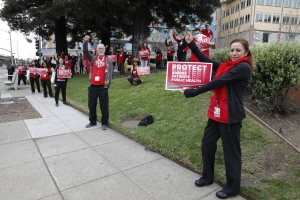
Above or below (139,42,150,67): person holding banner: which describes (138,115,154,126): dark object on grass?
below

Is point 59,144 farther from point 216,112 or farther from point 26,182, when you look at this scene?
point 216,112

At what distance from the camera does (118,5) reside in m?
13.2

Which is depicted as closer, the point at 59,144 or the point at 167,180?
the point at 167,180

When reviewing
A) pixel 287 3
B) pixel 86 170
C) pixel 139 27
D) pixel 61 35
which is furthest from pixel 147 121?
pixel 287 3

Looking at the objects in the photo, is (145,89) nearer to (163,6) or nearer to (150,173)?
(150,173)

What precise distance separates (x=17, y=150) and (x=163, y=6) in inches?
542

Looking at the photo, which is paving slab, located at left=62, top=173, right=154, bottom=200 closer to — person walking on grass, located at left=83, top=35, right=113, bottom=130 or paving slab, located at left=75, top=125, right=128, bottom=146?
paving slab, located at left=75, top=125, right=128, bottom=146

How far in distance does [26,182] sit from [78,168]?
741mm

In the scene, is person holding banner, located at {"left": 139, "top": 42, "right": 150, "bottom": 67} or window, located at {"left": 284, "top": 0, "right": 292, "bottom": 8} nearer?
person holding banner, located at {"left": 139, "top": 42, "right": 150, "bottom": 67}

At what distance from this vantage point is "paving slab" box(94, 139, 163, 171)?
3861mm

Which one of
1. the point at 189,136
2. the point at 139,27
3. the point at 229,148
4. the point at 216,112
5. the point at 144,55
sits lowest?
the point at 189,136

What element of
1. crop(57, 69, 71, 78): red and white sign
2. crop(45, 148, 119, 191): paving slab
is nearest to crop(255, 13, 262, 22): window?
crop(57, 69, 71, 78): red and white sign

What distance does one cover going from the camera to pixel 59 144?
4.71 meters

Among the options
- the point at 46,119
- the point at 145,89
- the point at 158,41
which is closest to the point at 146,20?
the point at 145,89
